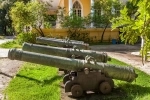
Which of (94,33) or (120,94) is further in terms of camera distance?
(94,33)

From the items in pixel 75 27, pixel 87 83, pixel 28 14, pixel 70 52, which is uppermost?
pixel 28 14

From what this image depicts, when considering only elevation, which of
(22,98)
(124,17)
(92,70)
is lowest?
(22,98)

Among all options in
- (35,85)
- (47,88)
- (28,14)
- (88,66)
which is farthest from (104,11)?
(88,66)

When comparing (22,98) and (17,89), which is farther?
(17,89)

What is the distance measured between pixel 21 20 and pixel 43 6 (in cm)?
224

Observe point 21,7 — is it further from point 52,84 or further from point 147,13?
point 147,13

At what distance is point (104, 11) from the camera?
26.9m

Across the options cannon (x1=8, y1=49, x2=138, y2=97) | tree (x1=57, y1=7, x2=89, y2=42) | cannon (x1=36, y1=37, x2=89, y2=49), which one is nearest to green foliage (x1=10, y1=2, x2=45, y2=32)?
tree (x1=57, y1=7, x2=89, y2=42)

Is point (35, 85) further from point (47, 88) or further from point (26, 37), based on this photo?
point (26, 37)

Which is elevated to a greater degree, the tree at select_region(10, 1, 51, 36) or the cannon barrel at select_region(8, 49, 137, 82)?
the tree at select_region(10, 1, 51, 36)

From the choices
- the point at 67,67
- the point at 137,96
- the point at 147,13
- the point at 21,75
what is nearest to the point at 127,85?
the point at 137,96

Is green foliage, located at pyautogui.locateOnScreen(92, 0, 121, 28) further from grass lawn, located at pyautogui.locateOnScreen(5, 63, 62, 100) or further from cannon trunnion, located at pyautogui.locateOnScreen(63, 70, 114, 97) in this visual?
cannon trunnion, located at pyautogui.locateOnScreen(63, 70, 114, 97)

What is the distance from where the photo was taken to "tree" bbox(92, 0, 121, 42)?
26625 millimetres

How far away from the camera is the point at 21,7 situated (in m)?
24.2
